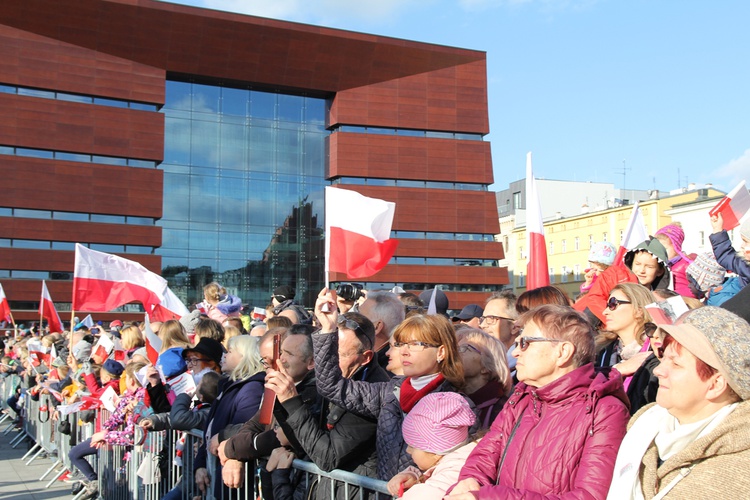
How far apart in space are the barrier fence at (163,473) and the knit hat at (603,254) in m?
3.42

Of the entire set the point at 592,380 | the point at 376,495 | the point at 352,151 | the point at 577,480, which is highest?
the point at 352,151

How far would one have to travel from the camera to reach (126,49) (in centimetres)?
4025

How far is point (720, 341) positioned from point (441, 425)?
128 centimetres

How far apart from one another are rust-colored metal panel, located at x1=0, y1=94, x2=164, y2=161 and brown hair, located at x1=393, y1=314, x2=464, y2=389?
38147 millimetres

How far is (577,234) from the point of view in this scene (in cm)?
6625

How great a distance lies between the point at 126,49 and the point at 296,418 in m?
39.7

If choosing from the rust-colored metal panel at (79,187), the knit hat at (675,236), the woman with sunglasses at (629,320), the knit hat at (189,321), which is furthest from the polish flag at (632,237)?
the rust-colored metal panel at (79,187)

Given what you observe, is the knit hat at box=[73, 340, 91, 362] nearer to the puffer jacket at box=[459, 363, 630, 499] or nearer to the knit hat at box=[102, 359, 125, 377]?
the knit hat at box=[102, 359, 125, 377]

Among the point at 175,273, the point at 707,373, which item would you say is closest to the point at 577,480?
the point at 707,373

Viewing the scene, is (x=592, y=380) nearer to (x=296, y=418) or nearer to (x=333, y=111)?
(x=296, y=418)

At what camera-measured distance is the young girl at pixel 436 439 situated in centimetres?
344

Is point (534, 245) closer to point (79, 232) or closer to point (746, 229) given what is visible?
point (746, 229)

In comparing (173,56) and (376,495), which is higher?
(173,56)

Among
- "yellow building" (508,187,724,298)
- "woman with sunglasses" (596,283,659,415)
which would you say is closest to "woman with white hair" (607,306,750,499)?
"woman with sunglasses" (596,283,659,415)
